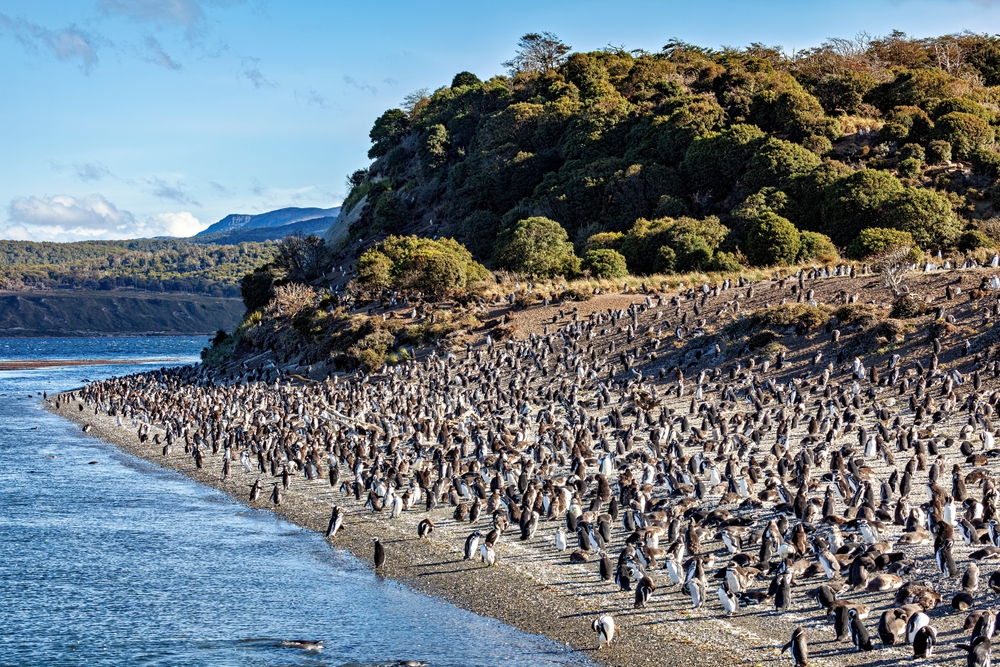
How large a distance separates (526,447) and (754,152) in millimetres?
41290

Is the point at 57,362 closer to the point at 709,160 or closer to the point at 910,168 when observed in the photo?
the point at 709,160

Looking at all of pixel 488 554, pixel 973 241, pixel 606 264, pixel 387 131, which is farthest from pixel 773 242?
pixel 387 131

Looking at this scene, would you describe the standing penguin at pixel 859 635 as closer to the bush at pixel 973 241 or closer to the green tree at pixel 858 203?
the bush at pixel 973 241

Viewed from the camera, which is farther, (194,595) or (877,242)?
(877,242)

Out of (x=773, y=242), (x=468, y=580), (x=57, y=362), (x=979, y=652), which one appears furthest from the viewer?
(x=57, y=362)

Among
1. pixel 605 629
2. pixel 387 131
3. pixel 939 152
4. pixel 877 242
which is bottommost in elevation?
pixel 605 629

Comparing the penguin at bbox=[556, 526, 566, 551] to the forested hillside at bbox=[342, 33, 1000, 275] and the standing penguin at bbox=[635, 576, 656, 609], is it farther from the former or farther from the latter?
the forested hillside at bbox=[342, 33, 1000, 275]

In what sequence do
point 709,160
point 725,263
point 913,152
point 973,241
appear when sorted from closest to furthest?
point 973,241 < point 725,263 < point 913,152 < point 709,160

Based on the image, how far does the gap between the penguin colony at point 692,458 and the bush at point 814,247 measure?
7.73 m

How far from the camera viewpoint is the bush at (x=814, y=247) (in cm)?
4912

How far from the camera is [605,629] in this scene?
12.9 m

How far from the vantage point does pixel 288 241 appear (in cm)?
8469

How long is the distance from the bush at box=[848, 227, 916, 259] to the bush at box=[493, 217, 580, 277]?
1414 centimetres

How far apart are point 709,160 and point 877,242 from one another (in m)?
18.3
